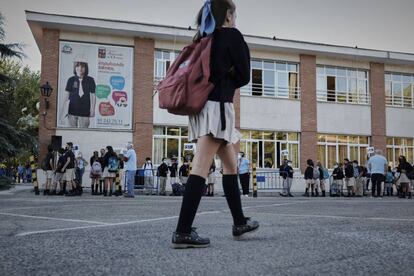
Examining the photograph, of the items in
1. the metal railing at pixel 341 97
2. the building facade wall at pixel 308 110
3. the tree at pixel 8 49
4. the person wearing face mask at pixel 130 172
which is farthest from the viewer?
the metal railing at pixel 341 97

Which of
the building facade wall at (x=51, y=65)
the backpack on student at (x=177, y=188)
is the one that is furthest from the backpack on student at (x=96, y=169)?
the building facade wall at (x=51, y=65)

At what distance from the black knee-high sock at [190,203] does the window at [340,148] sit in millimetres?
25046

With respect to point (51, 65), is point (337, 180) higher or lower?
lower

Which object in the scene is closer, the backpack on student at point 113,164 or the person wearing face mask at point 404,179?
the backpack on student at point 113,164

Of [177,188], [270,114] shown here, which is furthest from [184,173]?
[270,114]

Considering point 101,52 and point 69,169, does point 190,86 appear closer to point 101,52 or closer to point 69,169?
point 69,169

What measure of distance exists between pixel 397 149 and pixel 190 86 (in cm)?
2947

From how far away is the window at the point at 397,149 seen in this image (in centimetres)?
2958

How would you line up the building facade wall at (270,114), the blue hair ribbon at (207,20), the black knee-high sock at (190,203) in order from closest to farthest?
the black knee-high sock at (190,203) → the blue hair ribbon at (207,20) → the building facade wall at (270,114)

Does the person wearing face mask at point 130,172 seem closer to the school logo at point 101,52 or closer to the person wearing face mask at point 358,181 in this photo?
the school logo at point 101,52

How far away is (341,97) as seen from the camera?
1126 inches

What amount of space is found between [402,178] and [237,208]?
58.6 feet

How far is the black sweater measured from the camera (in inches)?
134

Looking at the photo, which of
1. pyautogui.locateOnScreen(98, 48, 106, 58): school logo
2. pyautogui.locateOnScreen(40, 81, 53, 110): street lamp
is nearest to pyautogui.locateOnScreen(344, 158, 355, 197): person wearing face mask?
pyautogui.locateOnScreen(98, 48, 106, 58): school logo
